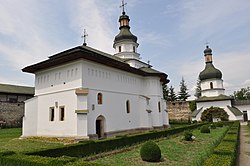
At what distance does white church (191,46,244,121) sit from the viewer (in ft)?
111

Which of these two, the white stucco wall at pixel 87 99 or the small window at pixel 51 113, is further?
the small window at pixel 51 113

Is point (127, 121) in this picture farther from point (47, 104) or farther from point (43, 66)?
point (43, 66)

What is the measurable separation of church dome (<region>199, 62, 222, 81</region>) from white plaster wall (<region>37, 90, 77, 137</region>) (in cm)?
2826

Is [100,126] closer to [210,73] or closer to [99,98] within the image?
[99,98]

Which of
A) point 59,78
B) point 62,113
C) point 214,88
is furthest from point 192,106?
point 59,78

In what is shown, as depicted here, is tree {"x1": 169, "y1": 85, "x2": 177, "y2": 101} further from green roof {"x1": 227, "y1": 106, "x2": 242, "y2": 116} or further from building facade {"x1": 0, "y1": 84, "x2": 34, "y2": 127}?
building facade {"x1": 0, "y1": 84, "x2": 34, "y2": 127}

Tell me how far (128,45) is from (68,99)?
13.4 metres

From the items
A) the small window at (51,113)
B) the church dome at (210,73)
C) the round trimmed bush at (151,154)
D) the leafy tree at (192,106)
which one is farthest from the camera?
the leafy tree at (192,106)

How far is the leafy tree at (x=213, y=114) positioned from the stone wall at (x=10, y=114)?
95.0 feet

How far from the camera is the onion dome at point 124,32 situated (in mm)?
26764

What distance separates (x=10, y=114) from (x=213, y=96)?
32.7 meters

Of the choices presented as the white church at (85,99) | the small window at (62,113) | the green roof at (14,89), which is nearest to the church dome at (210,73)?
the white church at (85,99)

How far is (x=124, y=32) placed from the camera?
27.3 meters

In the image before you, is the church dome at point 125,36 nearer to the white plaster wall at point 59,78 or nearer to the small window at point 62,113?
the white plaster wall at point 59,78
